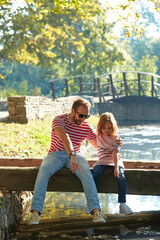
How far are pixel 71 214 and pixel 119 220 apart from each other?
0.73 metres

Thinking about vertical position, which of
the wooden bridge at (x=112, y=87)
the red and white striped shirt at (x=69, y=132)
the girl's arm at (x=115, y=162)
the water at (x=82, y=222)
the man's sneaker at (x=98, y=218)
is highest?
the wooden bridge at (x=112, y=87)

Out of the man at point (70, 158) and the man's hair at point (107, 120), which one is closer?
the man at point (70, 158)

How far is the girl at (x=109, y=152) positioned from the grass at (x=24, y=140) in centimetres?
363

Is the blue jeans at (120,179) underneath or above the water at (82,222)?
above

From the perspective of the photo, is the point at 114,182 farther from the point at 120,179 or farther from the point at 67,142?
the point at 67,142

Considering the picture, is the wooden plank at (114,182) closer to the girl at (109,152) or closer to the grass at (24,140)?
the girl at (109,152)

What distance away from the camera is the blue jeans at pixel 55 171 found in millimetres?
4742

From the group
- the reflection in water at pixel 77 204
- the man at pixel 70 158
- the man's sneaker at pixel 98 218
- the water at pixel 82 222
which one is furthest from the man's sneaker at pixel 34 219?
the reflection in water at pixel 77 204

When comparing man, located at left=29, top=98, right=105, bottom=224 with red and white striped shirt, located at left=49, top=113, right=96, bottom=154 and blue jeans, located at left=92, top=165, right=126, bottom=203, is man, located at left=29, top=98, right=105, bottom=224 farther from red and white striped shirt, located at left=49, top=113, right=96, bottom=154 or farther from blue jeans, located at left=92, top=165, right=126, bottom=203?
blue jeans, located at left=92, top=165, right=126, bottom=203

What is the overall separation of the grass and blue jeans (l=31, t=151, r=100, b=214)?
361 cm

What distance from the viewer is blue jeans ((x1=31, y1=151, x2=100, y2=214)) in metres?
4.74

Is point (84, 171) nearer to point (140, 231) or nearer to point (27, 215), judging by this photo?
point (140, 231)

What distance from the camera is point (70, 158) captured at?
4.99m

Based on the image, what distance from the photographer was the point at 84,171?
4.93 metres
